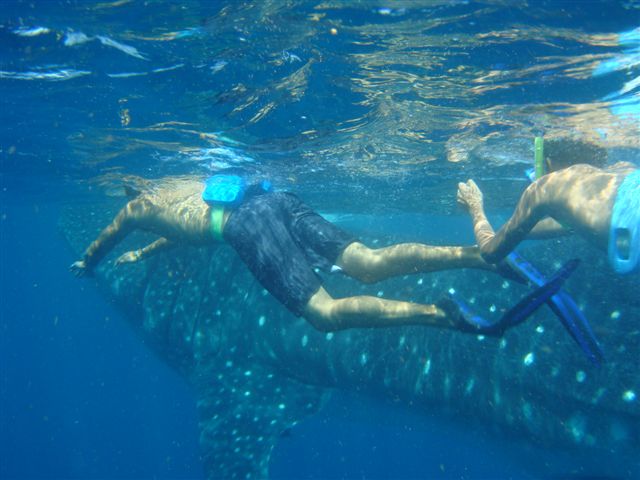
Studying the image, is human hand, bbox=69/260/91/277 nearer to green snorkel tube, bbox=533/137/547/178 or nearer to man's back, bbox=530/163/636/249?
man's back, bbox=530/163/636/249

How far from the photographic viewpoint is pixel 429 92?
7.59m

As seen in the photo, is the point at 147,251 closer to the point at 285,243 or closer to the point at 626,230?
the point at 285,243

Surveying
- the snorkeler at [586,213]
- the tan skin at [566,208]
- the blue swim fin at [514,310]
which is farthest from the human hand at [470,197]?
the blue swim fin at [514,310]

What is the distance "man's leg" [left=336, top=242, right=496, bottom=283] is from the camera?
4.77 metres

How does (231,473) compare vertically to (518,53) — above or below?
below

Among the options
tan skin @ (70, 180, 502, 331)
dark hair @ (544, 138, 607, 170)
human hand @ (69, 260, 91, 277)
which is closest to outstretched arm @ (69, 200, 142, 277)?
human hand @ (69, 260, 91, 277)

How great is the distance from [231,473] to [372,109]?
24.4ft

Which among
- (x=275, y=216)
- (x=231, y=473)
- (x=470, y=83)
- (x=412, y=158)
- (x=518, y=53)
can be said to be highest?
(x=518, y=53)

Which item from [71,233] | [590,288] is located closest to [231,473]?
[590,288]

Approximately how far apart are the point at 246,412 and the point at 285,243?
11.0ft

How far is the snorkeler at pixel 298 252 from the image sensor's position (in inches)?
176

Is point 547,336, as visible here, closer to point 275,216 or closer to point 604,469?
point 604,469

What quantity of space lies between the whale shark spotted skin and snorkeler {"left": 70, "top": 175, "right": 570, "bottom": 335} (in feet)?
4.65

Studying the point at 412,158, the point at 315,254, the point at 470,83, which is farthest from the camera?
the point at 412,158
